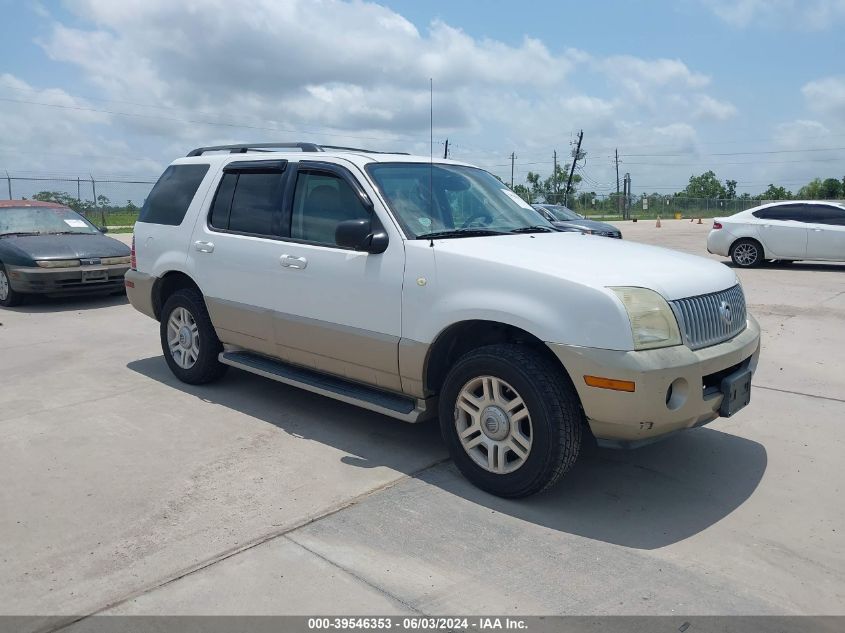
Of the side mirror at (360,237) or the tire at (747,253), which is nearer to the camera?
the side mirror at (360,237)

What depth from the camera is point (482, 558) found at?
136 inches

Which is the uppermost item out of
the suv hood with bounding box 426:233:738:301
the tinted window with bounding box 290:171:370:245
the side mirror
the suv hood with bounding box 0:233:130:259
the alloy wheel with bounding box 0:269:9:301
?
the tinted window with bounding box 290:171:370:245

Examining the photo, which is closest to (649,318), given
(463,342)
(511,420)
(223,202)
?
(511,420)

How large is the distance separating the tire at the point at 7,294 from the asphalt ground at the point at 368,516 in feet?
15.6

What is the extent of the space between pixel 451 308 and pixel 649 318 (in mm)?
1092

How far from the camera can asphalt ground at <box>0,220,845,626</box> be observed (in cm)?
316

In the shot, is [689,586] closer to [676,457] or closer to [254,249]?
[676,457]

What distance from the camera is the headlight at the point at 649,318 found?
12.0 ft

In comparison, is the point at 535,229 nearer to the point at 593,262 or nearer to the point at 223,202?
the point at 593,262

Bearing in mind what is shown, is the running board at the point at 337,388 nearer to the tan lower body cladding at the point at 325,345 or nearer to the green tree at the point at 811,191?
the tan lower body cladding at the point at 325,345

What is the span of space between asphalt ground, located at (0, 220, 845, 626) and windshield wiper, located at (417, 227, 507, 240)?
4.61 feet

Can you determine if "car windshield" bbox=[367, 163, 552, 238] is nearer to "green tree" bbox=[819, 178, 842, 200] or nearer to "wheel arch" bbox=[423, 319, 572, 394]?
"wheel arch" bbox=[423, 319, 572, 394]

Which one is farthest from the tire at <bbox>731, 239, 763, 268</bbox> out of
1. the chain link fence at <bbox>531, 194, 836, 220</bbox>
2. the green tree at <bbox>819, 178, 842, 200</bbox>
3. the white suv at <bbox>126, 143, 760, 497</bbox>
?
the green tree at <bbox>819, 178, 842, 200</bbox>

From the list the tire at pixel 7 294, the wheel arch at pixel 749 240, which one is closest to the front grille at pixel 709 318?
the tire at pixel 7 294
